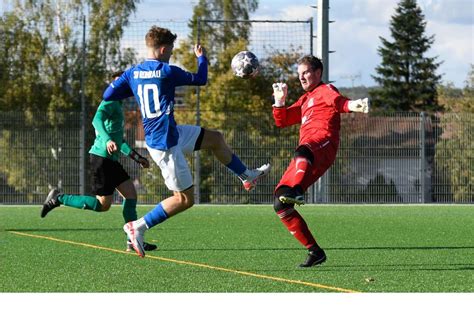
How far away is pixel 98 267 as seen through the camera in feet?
34.8

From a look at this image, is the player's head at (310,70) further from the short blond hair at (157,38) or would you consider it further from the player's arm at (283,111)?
the short blond hair at (157,38)

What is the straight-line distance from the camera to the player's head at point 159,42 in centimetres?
1067

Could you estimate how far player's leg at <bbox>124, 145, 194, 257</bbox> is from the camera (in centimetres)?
1048

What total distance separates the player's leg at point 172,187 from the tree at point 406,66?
61.2m

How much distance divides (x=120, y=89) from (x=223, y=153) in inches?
48.5

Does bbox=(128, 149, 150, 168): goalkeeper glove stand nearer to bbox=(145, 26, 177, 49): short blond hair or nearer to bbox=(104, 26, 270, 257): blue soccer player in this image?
bbox=(104, 26, 270, 257): blue soccer player

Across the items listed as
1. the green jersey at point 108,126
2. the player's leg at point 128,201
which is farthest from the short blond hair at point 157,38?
the player's leg at point 128,201

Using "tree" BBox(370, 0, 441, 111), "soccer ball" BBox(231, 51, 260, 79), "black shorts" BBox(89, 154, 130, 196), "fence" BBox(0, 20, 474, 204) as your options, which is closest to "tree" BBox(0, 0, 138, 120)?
"fence" BBox(0, 20, 474, 204)

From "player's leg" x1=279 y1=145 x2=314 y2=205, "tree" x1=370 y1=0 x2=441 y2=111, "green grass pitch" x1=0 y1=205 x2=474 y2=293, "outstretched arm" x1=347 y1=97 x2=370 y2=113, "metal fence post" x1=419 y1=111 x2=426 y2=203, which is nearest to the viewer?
"green grass pitch" x1=0 y1=205 x2=474 y2=293

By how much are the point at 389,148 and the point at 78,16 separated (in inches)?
633

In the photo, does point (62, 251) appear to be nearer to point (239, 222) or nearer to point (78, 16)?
point (239, 222)

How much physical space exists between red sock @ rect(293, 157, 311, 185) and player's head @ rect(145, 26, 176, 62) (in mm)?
1658
